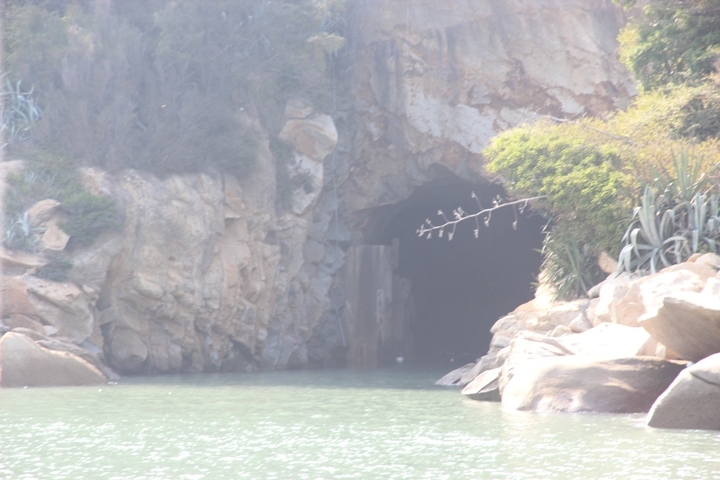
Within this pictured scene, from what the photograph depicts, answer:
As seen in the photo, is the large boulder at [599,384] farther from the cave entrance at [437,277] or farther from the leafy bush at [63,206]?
the cave entrance at [437,277]

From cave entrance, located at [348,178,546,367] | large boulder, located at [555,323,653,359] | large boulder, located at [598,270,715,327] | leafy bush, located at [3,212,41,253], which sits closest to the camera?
large boulder, located at [555,323,653,359]

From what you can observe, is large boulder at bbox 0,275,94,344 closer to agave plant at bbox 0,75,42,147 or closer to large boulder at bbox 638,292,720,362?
agave plant at bbox 0,75,42,147

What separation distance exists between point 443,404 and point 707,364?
14.6ft

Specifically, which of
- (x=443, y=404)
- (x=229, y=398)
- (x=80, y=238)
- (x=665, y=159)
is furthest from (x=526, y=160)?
(x=80, y=238)

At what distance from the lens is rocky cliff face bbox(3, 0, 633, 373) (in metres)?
19.6

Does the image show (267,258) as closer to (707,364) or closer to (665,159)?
(665,159)

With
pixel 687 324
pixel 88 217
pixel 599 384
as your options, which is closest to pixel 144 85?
pixel 88 217

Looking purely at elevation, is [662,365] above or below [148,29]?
below

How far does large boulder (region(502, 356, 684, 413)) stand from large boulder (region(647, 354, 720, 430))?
5.16ft

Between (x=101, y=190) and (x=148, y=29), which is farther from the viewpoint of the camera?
(x=148, y=29)

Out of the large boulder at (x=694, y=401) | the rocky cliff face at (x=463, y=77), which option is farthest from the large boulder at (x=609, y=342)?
the rocky cliff face at (x=463, y=77)

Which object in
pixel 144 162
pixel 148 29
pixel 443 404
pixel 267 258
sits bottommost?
pixel 443 404

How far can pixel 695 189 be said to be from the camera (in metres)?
15.8

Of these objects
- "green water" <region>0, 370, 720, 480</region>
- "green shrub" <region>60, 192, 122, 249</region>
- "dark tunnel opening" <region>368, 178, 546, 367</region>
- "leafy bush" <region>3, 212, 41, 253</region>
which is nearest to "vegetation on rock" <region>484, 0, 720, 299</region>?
"green water" <region>0, 370, 720, 480</region>
